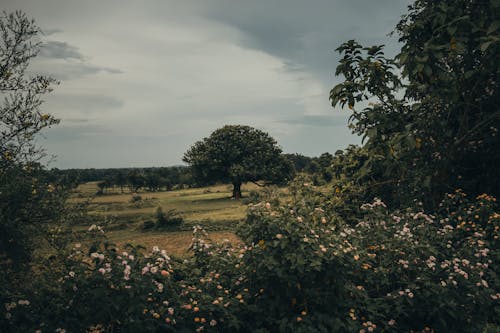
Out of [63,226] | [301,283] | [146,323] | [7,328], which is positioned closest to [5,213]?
[63,226]

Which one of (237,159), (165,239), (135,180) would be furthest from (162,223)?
(135,180)

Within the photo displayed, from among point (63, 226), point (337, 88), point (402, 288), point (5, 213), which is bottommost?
point (402, 288)

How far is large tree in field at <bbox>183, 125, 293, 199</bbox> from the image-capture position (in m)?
39.8

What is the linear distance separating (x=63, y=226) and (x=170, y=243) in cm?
1020

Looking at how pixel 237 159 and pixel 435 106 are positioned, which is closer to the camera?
pixel 435 106

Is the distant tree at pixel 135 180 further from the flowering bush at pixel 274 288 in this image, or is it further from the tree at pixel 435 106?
the flowering bush at pixel 274 288

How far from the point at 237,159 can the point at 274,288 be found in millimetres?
35999

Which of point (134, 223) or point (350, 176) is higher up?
point (350, 176)

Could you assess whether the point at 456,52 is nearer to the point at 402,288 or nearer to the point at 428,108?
the point at 428,108

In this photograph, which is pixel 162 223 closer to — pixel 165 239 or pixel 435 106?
pixel 165 239

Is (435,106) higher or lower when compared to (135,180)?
higher

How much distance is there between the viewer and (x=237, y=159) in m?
41.2

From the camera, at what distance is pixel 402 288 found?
6066mm

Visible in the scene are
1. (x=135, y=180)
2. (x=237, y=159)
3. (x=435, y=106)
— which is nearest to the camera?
(x=435, y=106)
